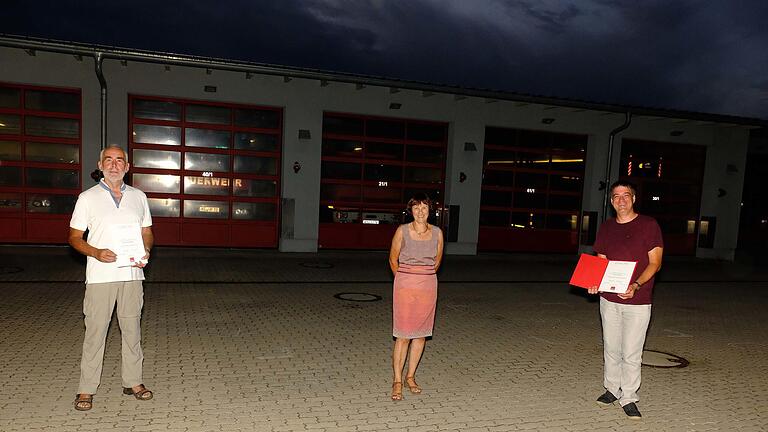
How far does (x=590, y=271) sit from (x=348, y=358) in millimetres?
2654

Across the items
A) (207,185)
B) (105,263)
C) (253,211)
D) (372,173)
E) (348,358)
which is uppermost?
(372,173)

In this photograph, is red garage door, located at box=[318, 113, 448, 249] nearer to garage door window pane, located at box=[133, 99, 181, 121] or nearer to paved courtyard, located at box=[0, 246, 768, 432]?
garage door window pane, located at box=[133, 99, 181, 121]

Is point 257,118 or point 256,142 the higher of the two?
point 257,118

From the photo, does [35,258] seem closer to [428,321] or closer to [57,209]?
[57,209]

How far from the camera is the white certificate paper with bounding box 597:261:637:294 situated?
4.57 m

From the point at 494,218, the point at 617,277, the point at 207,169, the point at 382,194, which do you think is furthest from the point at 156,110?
the point at 617,277

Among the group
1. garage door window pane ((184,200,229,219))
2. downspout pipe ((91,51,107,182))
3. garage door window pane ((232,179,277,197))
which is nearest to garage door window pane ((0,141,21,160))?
downspout pipe ((91,51,107,182))

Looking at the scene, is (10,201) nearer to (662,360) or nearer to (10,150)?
(10,150)

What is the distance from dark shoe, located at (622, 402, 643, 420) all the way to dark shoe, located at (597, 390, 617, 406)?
0.22 metres

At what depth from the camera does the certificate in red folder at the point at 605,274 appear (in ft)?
15.0

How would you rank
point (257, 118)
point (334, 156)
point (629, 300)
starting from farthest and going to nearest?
1. point (334, 156)
2. point (257, 118)
3. point (629, 300)

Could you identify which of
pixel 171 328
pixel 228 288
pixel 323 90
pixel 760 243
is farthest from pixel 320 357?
pixel 760 243

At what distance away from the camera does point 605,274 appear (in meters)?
4.71

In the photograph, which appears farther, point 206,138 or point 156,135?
point 206,138
